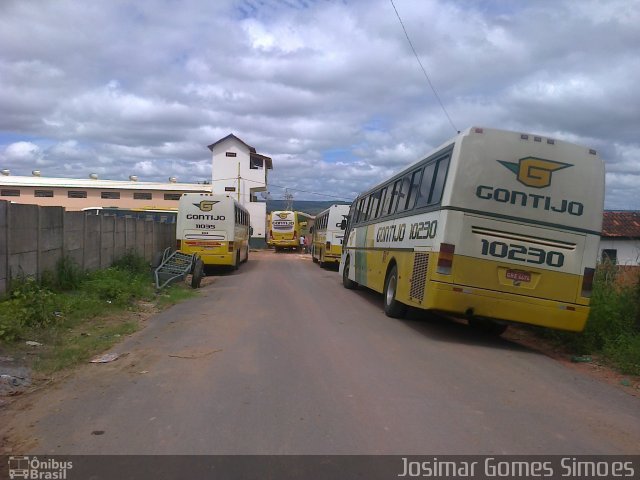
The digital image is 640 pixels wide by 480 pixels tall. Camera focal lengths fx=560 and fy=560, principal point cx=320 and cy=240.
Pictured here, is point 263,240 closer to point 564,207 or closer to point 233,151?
point 233,151

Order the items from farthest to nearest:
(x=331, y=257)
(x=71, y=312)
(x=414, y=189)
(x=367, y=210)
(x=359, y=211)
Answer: (x=331, y=257) < (x=359, y=211) < (x=367, y=210) < (x=414, y=189) < (x=71, y=312)

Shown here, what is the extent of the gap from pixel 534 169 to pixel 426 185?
6.52 ft

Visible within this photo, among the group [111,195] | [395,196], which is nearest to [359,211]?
[395,196]

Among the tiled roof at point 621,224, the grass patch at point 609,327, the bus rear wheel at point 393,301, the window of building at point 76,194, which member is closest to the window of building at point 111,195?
the window of building at point 76,194

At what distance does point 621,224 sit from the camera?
32781 mm

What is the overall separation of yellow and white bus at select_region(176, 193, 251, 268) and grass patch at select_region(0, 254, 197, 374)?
6.44 metres

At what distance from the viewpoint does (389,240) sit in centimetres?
1238

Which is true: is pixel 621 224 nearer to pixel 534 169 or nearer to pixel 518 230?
pixel 534 169

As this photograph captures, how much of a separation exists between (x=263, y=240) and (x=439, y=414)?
50.2 meters

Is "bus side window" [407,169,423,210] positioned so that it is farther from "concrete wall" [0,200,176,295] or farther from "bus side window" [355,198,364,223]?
"concrete wall" [0,200,176,295]

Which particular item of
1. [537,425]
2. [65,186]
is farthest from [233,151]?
[537,425]

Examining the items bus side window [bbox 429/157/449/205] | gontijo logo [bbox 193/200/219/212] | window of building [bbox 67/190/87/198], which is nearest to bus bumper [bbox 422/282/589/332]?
bus side window [bbox 429/157/449/205]

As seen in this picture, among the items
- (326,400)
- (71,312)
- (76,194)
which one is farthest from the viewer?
(76,194)
